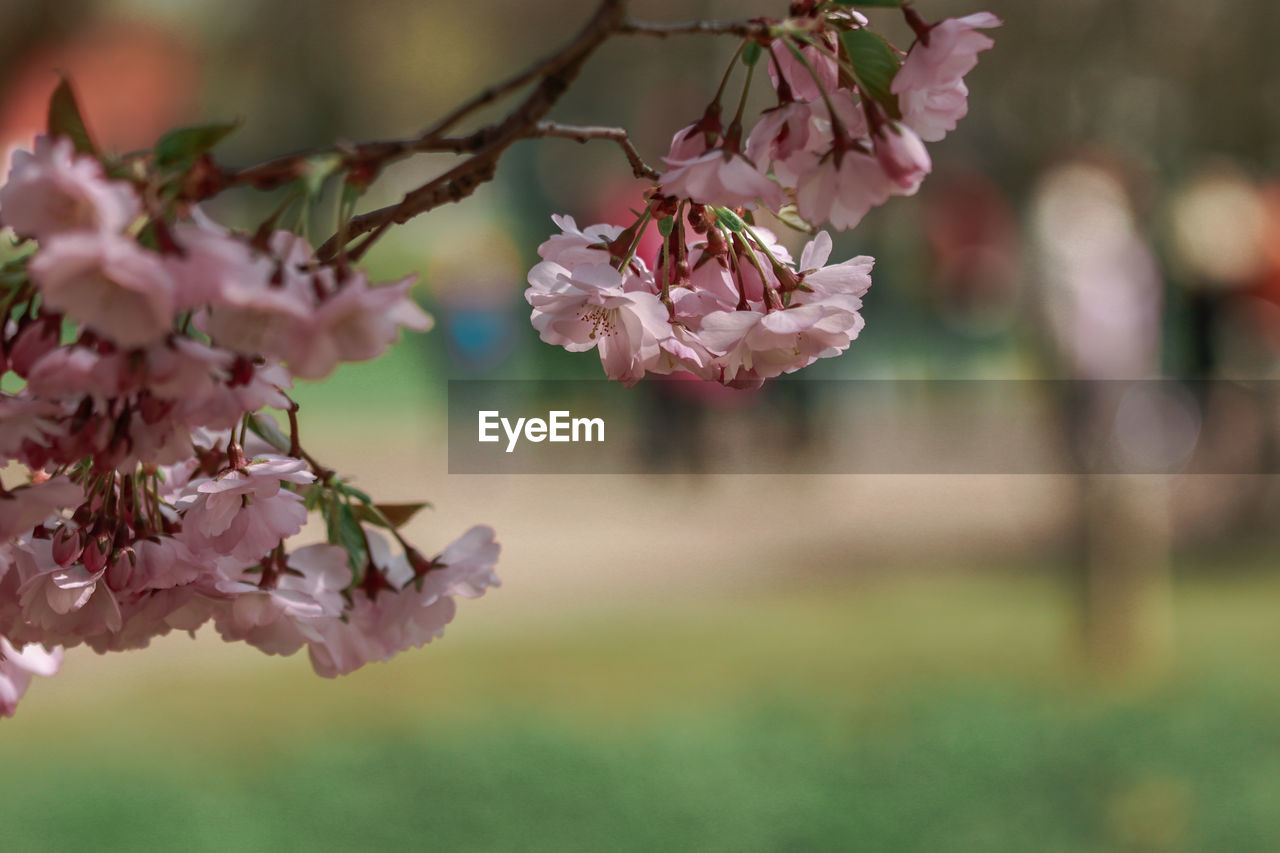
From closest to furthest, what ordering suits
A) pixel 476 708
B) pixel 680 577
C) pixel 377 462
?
pixel 476 708, pixel 680 577, pixel 377 462

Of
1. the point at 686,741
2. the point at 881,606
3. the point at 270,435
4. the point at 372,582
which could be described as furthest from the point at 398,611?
the point at 881,606

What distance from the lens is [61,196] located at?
1.44 ft

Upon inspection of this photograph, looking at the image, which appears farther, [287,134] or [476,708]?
[287,134]

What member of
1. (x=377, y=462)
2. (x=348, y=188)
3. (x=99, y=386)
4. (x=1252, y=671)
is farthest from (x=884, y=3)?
(x=377, y=462)

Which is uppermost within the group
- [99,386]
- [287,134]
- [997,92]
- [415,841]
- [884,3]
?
[287,134]

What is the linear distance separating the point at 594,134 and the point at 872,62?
4.9 inches

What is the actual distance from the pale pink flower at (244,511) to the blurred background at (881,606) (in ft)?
5.76

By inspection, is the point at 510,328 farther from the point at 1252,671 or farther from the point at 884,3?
the point at 884,3

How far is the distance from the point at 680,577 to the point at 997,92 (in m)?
2.39

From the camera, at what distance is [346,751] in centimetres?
379

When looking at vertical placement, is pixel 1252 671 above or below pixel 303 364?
below

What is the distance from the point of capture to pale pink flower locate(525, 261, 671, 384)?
2.26 feet

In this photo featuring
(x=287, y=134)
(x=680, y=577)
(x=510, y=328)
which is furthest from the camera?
(x=287, y=134)

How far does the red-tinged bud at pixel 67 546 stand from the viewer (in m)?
0.62
